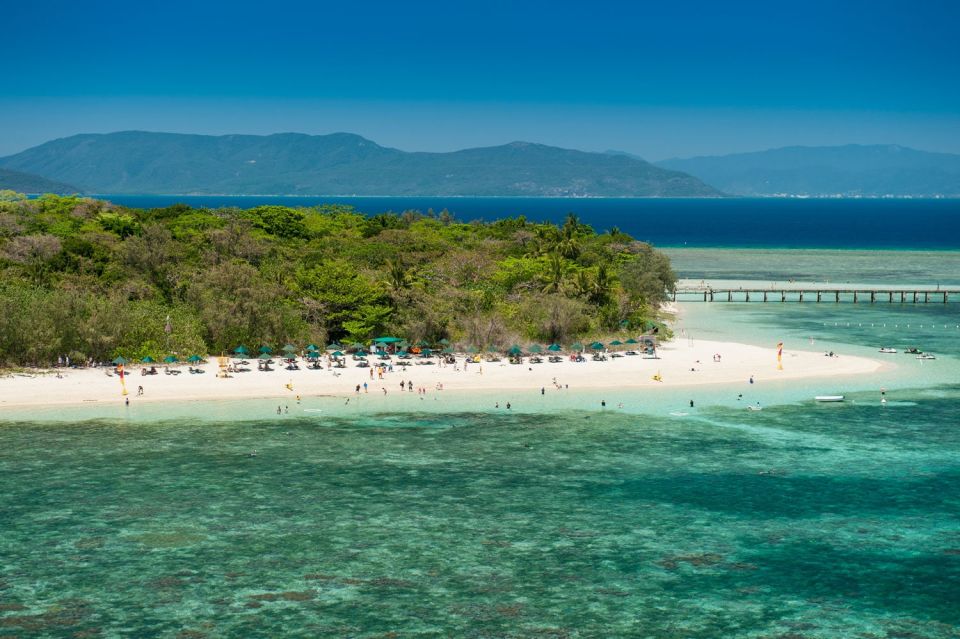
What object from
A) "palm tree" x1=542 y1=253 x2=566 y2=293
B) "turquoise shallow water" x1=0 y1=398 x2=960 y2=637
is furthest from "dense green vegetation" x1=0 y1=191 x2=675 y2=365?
"turquoise shallow water" x1=0 y1=398 x2=960 y2=637

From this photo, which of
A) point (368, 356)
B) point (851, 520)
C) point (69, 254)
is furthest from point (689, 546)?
point (69, 254)

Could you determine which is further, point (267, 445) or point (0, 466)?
point (267, 445)

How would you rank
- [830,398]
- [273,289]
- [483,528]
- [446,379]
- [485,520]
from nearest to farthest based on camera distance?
[483,528] < [485,520] < [830,398] < [446,379] < [273,289]

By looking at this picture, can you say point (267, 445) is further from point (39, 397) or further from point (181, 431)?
point (39, 397)

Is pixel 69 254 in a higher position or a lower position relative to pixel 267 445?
higher

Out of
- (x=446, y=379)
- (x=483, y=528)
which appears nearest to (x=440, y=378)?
(x=446, y=379)

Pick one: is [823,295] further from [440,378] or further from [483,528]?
[483,528]

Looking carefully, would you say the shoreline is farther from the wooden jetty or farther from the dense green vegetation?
the wooden jetty
